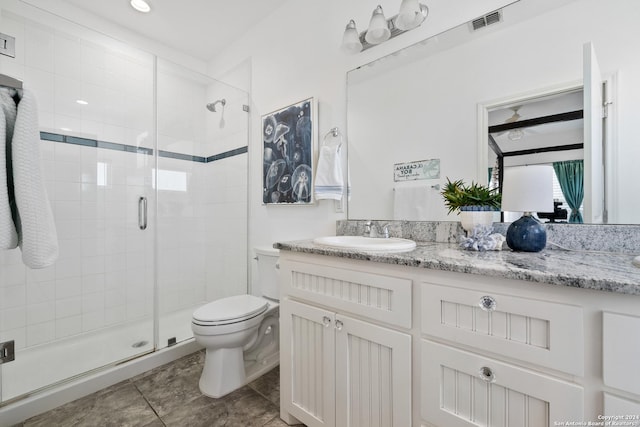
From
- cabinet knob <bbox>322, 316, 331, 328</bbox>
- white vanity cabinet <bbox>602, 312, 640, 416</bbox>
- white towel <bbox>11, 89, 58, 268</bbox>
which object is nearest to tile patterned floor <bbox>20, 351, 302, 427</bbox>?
cabinet knob <bbox>322, 316, 331, 328</bbox>

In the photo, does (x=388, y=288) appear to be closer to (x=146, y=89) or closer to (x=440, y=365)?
(x=440, y=365)

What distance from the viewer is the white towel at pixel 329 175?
173 centimetres

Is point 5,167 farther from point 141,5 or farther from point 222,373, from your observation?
point 141,5

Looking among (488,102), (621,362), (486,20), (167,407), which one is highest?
(486,20)

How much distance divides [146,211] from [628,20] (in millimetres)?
2906

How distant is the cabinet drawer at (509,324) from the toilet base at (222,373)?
4.07 ft

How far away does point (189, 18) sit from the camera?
2232 millimetres

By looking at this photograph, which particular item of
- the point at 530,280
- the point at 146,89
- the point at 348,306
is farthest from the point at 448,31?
the point at 146,89

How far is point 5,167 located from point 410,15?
171 centimetres

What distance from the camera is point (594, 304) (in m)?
0.63

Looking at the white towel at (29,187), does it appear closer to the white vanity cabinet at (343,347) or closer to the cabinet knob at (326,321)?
the white vanity cabinet at (343,347)

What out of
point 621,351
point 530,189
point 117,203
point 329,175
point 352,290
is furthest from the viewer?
point 117,203

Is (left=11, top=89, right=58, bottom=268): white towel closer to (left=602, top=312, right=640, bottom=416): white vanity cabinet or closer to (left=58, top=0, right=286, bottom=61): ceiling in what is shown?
(left=602, top=312, right=640, bottom=416): white vanity cabinet

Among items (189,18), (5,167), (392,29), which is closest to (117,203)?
(5,167)
